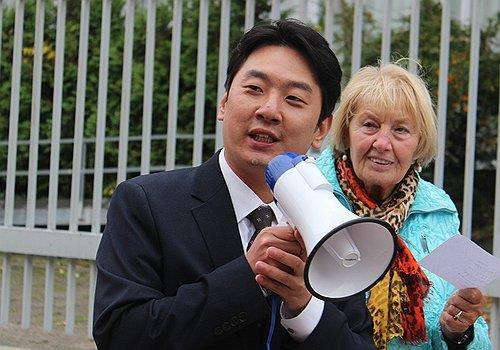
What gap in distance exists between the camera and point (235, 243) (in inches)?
102

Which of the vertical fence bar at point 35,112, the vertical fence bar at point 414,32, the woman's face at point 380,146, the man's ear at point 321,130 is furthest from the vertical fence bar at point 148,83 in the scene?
the man's ear at point 321,130

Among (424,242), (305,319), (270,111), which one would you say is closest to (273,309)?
(305,319)

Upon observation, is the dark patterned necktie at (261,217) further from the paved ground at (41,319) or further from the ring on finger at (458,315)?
the paved ground at (41,319)

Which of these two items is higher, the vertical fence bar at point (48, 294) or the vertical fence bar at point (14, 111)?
the vertical fence bar at point (14, 111)

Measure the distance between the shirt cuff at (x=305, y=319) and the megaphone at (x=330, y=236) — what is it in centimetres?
16

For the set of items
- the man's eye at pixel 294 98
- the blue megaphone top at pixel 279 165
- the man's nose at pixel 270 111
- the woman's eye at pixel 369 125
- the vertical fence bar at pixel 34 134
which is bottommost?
the vertical fence bar at pixel 34 134

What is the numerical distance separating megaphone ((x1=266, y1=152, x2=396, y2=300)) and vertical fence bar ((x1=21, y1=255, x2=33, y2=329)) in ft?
12.8

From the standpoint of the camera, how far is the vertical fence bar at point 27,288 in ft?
19.9

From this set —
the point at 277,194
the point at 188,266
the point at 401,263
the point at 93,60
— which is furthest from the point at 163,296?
A: the point at 93,60

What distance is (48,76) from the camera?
29.0 ft

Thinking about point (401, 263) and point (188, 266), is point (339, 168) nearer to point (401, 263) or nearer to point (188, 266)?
point (401, 263)

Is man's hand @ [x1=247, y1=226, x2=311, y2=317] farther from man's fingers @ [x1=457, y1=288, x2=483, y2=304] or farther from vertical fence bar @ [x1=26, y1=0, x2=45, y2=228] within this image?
vertical fence bar @ [x1=26, y1=0, x2=45, y2=228]

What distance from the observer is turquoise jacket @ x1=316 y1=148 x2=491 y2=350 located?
10.9 feet

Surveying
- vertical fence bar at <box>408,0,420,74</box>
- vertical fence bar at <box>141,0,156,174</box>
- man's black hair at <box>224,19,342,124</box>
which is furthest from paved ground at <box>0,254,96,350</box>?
man's black hair at <box>224,19,342,124</box>
